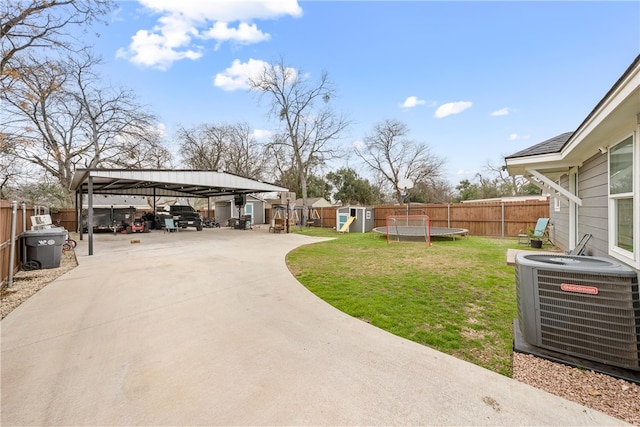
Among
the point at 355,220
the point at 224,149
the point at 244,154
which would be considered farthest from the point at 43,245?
the point at 244,154

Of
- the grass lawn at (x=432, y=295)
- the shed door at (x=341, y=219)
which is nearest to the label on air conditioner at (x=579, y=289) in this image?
the grass lawn at (x=432, y=295)

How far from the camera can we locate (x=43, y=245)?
6.17 m

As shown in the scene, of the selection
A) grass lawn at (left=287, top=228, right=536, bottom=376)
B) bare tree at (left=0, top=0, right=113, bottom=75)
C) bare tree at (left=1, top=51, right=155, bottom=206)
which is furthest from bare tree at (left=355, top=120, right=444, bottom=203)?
bare tree at (left=0, top=0, right=113, bottom=75)

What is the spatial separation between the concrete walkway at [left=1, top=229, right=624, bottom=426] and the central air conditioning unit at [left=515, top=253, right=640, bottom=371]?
0.61m

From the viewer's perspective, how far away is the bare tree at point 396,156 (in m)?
29.4

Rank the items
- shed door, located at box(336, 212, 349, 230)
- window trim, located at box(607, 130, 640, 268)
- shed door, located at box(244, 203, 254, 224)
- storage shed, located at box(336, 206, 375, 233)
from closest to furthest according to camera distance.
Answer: window trim, located at box(607, 130, 640, 268) < storage shed, located at box(336, 206, 375, 233) < shed door, located at box(336, 212, 349, 230) < shed door, located at box(244, 203, 254, 224)

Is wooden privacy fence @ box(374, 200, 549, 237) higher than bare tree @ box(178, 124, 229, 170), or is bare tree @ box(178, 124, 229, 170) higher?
bare tree @ box(178, 124, 229, 170)

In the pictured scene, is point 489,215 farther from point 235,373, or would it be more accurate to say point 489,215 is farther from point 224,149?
point 224,149

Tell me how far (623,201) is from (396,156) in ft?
91.9

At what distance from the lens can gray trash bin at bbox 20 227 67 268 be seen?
608cm

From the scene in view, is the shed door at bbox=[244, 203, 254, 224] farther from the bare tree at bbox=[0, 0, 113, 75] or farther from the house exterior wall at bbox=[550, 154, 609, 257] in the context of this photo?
the house exterior wall at bbox=[550, 154, 609, 257]

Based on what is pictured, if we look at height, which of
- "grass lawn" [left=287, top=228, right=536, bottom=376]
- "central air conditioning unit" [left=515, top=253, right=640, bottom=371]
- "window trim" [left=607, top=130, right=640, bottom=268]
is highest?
"window trim" [left=607, top=130, right=640, bottom=268]

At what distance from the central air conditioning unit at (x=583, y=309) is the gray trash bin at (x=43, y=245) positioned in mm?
8729

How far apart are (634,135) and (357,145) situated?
2873 centimetres
